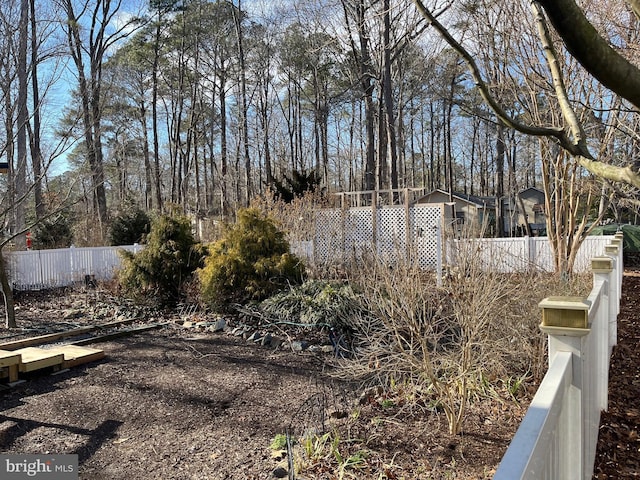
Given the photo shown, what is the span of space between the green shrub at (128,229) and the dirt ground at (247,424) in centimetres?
908

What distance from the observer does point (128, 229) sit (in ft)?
44.2

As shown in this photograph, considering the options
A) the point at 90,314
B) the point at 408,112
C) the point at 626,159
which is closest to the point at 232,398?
the point at 90,314

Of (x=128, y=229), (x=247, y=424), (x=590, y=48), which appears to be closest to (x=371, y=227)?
(x=128, y=229)

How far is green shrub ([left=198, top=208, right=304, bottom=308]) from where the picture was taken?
6797mm

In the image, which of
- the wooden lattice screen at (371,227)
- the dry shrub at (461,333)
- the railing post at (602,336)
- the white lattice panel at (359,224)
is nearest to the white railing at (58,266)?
the wooden lattice screen at (371,227)

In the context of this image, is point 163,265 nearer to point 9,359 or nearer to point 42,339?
point 42,339

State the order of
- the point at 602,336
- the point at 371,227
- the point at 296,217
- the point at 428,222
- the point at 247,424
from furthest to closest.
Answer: the point at 371,227
the point at 428,222
the point at 296,217
the point at 247,424
the point at 602,336

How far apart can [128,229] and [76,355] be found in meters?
9.30

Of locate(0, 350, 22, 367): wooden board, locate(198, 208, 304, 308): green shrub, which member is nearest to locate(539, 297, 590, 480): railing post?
locate(0, 350, 22, 367): wooden board

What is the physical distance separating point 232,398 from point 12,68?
5.41m

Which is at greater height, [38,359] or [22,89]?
[22,89]

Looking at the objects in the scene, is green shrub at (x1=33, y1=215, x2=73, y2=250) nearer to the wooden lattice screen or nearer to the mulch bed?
the wooden lattice screen

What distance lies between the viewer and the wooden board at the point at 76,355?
473 cm

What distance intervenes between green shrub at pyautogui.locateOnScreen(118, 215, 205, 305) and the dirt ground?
2.73 meters
